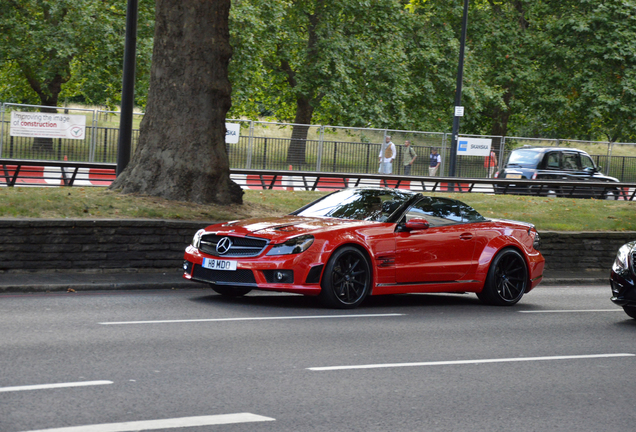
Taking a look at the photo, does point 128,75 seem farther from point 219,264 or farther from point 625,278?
point 625,278

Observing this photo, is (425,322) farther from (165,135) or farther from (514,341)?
(165,135)

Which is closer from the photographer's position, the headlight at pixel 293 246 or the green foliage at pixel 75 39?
the headlight at pixel 293 246

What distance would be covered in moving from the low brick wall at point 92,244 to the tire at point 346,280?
334 centimetres

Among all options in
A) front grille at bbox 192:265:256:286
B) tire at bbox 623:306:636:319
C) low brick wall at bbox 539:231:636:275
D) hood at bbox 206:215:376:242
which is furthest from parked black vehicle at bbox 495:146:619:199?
front grille at bbox 192:265:256:286

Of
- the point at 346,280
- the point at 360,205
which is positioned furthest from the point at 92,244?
the point at 346,280

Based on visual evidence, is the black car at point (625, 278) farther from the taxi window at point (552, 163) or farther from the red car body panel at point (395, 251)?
the taxi window at point (552, 163)

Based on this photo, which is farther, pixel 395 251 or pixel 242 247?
pixel 395 251

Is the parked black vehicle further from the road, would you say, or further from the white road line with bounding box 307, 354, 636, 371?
the white road line with bounding box 307, 354, 636, 371

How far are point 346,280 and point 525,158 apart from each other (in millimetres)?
18874

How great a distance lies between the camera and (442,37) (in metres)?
40.2

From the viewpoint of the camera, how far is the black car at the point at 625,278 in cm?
1030

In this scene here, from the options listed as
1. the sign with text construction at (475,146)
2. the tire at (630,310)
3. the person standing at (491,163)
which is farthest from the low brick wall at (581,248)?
the person standing at (491,163)

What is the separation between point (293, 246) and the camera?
9.68 meters

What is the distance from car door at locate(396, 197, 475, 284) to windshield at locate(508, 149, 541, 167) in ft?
54.5
